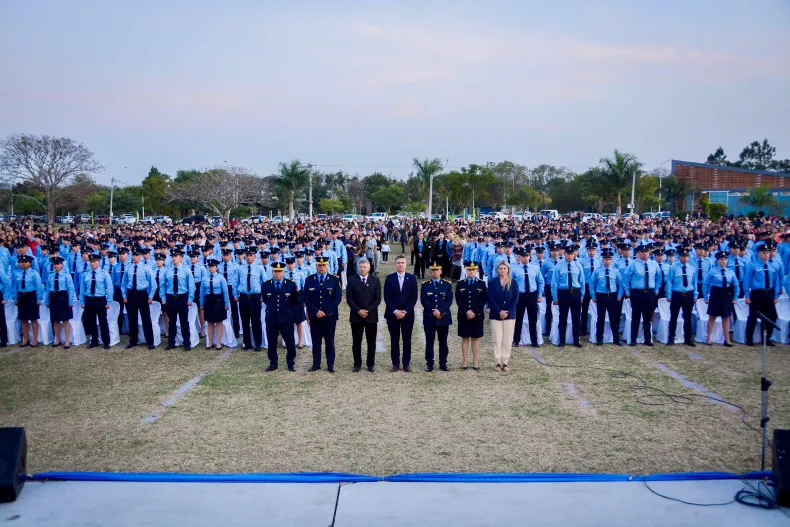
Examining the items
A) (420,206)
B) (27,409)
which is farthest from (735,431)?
(420,206)

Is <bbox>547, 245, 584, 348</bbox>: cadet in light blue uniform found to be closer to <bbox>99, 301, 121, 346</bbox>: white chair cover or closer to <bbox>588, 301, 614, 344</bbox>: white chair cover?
<bbox>588, 301, 614, 344</bbox>: white chair cover

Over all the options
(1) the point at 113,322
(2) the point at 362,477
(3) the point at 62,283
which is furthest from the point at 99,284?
(2) the point at 362,477

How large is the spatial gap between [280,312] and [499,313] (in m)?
3.35

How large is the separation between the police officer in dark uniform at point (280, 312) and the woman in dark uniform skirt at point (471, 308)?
8.45 feet

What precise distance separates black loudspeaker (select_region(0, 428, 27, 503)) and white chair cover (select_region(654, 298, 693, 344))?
1015 cm

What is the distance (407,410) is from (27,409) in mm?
4737

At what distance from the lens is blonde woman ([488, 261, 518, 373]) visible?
953 cm

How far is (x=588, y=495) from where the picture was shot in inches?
208

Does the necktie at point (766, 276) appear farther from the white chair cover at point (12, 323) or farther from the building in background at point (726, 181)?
the building in background at point (726, 181)

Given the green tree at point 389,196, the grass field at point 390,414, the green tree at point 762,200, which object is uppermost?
the green tree at point 389,196

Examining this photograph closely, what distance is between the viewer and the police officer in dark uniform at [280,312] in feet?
31.7

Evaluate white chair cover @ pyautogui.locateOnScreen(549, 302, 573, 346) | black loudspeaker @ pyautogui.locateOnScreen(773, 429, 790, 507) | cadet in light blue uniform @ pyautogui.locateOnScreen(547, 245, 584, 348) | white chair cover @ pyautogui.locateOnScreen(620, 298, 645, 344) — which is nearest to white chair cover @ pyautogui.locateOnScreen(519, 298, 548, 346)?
white chair cover @ pyautogui.locateOnScreen(549, 302, 573, 346)

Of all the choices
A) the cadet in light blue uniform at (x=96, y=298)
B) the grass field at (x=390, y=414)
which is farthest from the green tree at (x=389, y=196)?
the grass field at (x=390, y=414)

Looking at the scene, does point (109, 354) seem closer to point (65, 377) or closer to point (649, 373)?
point (65, 377)
